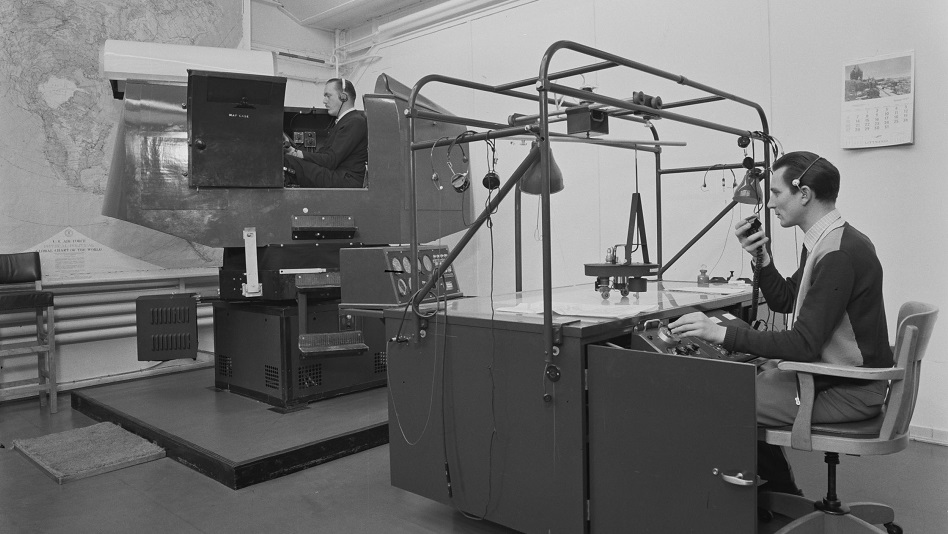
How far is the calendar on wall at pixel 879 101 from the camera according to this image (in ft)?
11.5

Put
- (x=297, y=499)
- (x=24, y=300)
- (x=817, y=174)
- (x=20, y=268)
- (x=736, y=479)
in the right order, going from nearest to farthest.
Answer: (x=736, y=479)
(x=817, y=174)
(x=297, y=499)
(x=24, y=300)
(x=20, y=268)

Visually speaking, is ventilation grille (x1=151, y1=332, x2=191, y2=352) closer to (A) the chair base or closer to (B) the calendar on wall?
(A) the chair base

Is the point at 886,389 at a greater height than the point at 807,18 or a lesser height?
lesser

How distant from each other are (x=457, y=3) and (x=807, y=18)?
2797 mm

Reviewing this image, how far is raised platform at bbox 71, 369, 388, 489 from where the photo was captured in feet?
10.8

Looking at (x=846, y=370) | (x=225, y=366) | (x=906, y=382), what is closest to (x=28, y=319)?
(x=225, y=366)

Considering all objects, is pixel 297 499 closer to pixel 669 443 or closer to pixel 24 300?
pixel 669 443

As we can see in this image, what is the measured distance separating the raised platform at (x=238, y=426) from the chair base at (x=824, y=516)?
2.08m

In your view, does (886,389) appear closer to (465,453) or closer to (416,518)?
(465,453)

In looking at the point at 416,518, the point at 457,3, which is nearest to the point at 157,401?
the point at 416,518

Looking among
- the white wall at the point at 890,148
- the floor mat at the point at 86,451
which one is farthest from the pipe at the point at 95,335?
the white wall at the point at 890,148

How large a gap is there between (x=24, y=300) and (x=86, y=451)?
4.67 feet

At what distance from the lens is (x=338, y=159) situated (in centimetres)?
455

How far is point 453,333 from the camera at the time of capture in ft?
8.44
